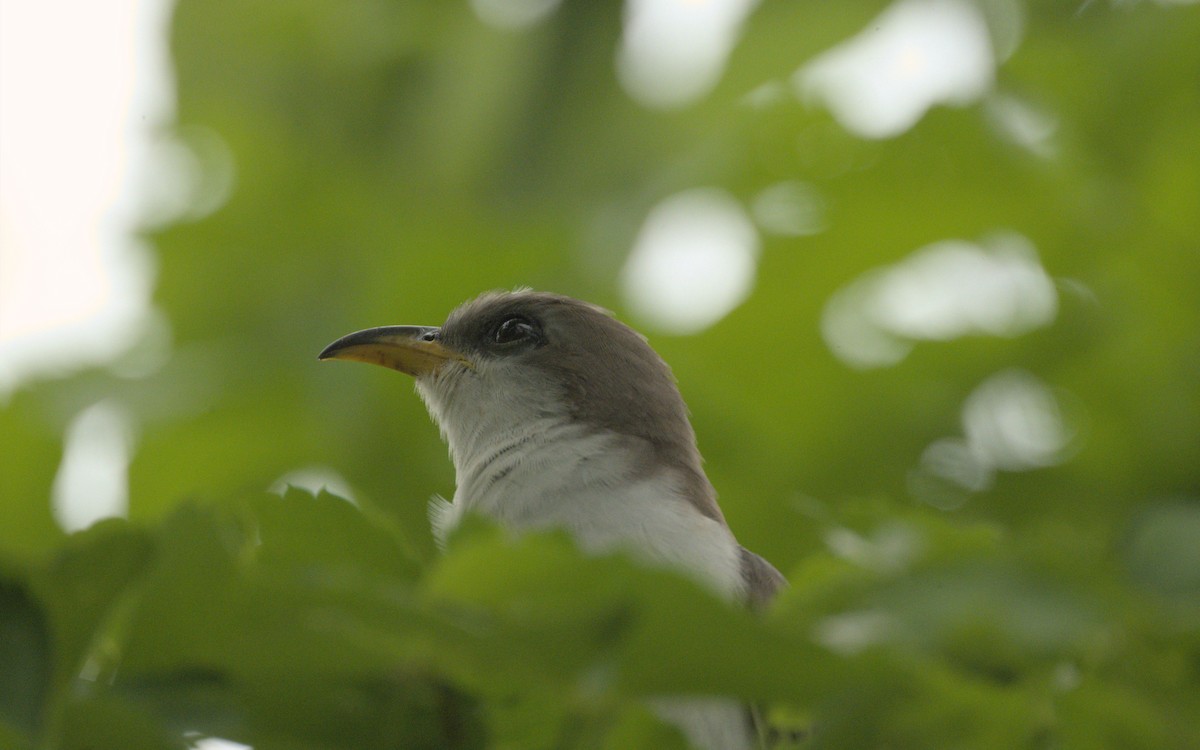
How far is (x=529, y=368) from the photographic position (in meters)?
5.57

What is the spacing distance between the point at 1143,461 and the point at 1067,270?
29.5 inches

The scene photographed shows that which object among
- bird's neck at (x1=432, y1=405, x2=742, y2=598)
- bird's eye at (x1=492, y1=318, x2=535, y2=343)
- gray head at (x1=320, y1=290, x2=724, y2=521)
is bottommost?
bird's neck at (x1=432, y1=405, x2=742, y2=598)

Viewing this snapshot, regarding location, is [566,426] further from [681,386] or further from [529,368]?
[529,368]

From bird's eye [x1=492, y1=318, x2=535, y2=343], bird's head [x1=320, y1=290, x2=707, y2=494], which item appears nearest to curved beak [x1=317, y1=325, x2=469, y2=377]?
bird's head [x1=320, y1=290, x2=707, y2=494]

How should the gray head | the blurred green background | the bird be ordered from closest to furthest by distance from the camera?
the blurred green background, the bird, the gray head

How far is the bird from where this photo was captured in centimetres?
392

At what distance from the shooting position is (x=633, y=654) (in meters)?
1.16

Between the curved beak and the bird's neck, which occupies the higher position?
the curved beak

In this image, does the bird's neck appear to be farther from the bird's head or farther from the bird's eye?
the bird's eye

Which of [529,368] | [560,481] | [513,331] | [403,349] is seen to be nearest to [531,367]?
[529,368]

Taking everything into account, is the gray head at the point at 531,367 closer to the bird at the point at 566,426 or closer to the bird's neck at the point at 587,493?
the bird at the point at 566,426

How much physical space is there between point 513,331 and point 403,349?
50 centimetres

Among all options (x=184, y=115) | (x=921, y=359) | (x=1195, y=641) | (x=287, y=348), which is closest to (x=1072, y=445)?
(x=921, y=359)

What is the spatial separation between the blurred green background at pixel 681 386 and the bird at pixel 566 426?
161mm
